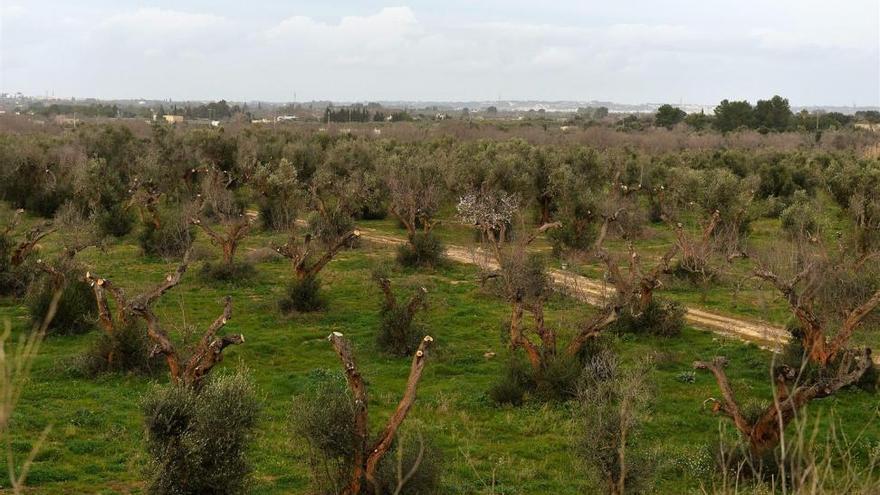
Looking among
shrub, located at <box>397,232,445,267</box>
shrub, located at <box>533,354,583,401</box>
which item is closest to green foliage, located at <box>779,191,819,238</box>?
shrub, located at <box>397,232,445,267</box>

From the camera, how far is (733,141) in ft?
277

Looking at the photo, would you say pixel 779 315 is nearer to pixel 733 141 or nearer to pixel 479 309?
pixel 479 309

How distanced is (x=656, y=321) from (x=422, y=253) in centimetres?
1195

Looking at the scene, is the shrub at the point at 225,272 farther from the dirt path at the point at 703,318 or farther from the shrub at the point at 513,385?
the shrub at the point at 513,385

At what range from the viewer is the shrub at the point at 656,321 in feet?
72.4

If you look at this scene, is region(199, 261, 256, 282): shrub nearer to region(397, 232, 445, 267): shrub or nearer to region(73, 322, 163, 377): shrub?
region(397, 232, 445, 267): shrub

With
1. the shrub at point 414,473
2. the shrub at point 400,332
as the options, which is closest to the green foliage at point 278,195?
the shrub at point 400,332

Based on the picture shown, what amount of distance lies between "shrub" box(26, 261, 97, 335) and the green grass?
567mm

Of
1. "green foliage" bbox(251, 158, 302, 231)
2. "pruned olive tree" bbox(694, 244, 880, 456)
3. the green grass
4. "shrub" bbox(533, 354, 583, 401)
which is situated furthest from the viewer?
"green foliage" bbox(251, 158, 302, 231)

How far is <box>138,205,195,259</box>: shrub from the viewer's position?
32.0 meters

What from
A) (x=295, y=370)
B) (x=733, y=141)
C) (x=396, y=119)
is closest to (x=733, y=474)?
(x=295, y=370)

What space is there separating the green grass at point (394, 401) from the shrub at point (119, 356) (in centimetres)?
44

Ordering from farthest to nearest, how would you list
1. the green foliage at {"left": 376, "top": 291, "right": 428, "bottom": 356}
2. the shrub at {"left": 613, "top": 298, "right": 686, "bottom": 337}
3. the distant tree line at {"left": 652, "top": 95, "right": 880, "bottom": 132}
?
the distant tree line at {"left": 652, "top": 95, "right": 880, "bottom": 132}
the shrub at {"left": 613, "top": 298, "right": 686, "bottom": 337}
the green foliage at {"left": 376, "top": 291, "right": 428, "bottom": 356}

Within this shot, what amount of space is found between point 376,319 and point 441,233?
59.8 ft
